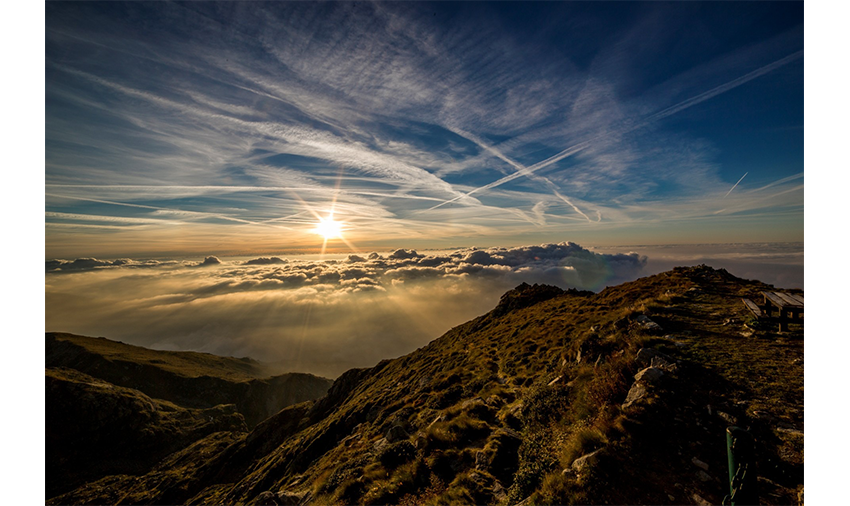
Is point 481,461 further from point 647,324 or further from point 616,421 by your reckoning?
point 647,324

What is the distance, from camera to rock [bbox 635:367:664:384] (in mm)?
8328

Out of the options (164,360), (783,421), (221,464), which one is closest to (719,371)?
(783,421)

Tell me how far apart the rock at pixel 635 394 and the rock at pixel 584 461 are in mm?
1843

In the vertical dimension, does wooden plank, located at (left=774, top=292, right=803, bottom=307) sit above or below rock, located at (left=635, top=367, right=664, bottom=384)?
above

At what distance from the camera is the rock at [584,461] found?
261 inches

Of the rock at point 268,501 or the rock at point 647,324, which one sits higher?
the rock at point 647,324

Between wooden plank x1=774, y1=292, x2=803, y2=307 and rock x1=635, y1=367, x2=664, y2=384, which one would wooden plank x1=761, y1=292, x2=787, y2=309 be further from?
rock x1=635, y1=367, x2=664, y2=384

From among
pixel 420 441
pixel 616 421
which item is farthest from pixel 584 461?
pixel 420 441

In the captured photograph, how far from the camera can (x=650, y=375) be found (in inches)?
332

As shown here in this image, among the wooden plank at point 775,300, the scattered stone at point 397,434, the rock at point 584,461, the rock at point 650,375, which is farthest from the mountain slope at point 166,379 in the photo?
the wooden plank at point 775,300

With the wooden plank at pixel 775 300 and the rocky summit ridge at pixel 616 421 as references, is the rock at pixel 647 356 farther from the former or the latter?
the wooden plank at pixel 775 300

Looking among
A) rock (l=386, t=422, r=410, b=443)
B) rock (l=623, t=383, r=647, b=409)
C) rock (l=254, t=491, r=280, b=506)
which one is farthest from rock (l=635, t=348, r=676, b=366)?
rock (l=254, t=491, r=280, b=506)

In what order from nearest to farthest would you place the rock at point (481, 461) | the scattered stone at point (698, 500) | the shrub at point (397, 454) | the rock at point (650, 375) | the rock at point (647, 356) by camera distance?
the scattered stone at point (698, 500) → the rock at point (650, 375) → the rock at point (481, 461) → the rock at point (647, 356) → the shrub at point (397, 454)

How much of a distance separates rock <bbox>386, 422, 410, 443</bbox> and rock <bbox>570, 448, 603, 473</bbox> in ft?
28.5
